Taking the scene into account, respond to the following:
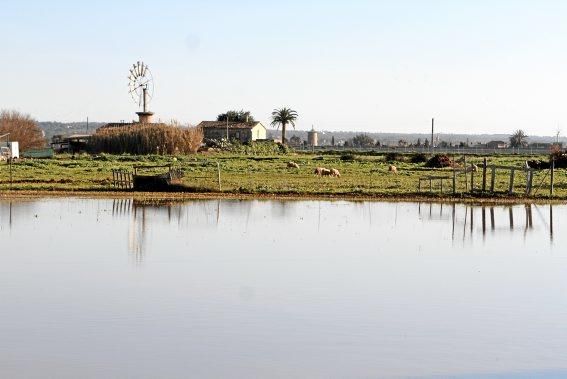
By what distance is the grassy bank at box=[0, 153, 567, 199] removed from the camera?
41219mm

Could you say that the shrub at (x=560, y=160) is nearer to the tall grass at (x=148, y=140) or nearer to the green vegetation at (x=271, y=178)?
the green vegetation at (x=271, y=178)

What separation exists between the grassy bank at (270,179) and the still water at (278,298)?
10.6 metres

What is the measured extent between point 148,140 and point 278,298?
210 feet

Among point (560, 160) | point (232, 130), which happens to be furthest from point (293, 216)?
point (232, 130)

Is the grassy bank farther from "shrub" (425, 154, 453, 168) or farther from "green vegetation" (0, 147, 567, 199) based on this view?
"shrub" (425, 154, 453, 168)

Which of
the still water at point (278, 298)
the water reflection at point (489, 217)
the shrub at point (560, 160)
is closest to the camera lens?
the still water at point (278, 298)

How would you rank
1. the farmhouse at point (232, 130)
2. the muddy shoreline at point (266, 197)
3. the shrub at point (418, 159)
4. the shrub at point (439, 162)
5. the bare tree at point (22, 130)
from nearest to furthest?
1. the muddy shoreline at point (266, 197)
2. the shrub at point (439, 162)
3. the shrub at point (418, 159)
4. the bare tree at point (22, 130)
5. the farmhouse at point (232, 130)

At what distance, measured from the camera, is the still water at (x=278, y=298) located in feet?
42.6

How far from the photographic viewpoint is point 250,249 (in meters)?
23.7

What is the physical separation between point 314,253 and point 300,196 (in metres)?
17.1

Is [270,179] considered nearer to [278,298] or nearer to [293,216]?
[293,216]

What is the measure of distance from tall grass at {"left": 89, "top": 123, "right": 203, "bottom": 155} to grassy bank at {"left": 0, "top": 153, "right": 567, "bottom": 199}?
43.4ft

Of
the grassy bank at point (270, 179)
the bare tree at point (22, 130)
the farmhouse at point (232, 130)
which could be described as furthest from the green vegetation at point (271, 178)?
the farmhouse at point (232, 130)

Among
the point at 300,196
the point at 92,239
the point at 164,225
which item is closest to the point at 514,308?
the point at 92,239
